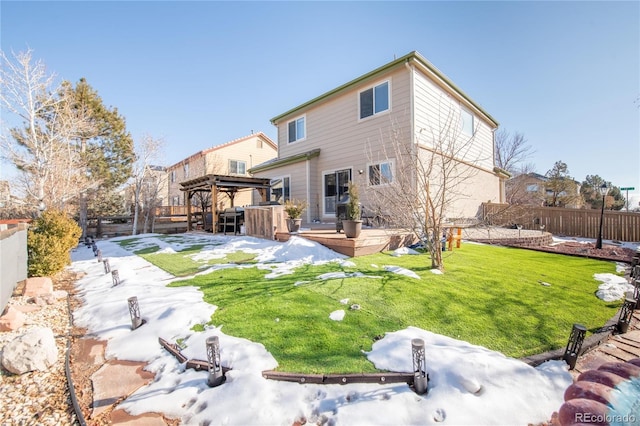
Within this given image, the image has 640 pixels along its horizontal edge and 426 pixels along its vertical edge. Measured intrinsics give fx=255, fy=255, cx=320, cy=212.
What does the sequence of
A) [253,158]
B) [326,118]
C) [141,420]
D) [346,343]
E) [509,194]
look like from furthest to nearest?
1. [253,158]
2. [509,194]
3. [326,118]
4. [346,343]
5. [141,420]

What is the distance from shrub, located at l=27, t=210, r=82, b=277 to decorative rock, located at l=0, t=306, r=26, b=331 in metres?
2.25

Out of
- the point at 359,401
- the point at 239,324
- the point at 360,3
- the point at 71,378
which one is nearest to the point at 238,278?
the point at 239,324

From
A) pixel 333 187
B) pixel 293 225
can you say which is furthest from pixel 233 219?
pixel 333 187

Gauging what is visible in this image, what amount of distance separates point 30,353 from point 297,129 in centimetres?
1224

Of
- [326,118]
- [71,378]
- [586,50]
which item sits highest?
[586,50]

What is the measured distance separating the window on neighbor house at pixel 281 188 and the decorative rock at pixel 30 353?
10.2m

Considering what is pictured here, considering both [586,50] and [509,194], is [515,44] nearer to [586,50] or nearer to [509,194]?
[586,50]

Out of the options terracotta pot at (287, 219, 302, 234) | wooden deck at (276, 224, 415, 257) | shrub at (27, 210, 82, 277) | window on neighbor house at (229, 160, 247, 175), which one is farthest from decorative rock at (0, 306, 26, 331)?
window on neighbor house at (229, 160, 247, 175)

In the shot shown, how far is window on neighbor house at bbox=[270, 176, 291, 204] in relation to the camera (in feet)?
42.7

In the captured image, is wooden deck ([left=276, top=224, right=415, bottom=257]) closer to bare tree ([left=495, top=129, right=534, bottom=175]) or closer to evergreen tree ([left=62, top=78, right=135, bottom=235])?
evergreen tree ([left=62, top=78, right=135, bottom=235])

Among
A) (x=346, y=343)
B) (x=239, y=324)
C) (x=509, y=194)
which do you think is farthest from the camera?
(x=509, y=194)

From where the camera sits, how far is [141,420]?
1.93 meters

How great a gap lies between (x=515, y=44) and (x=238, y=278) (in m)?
13.9

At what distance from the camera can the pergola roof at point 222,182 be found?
34.6 feet
